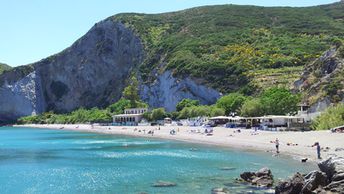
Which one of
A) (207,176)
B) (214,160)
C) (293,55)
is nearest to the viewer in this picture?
(207,176)

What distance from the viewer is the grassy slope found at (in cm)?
11406

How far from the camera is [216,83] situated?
368ft

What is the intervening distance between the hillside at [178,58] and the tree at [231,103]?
8808 millimetres

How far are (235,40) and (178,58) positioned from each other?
2297cm

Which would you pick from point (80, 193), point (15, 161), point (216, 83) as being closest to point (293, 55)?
point (216, 83)

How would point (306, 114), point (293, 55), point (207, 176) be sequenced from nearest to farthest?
point (207, 176)
point (306, 114)
point (293, 55)

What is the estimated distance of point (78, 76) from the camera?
177 m

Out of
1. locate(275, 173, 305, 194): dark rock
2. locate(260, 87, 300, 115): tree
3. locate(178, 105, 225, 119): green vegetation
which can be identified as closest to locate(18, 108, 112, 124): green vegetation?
locate(178, 105, 225, 119): green vegetation

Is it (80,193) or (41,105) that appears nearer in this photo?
(80,193)

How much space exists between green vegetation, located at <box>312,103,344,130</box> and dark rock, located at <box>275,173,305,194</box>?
29142 millimetres

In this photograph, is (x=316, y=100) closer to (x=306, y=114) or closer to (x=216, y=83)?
(x=306, y=114)

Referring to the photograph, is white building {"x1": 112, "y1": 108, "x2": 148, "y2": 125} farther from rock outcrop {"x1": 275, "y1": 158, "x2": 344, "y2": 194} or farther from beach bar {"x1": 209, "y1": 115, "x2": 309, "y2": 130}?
rock outcrop {"x1": 275, "y1": 158, "x2": 344, "y2": 194}

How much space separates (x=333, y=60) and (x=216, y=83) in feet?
129

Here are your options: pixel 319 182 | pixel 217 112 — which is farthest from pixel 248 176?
pixel 217 112
